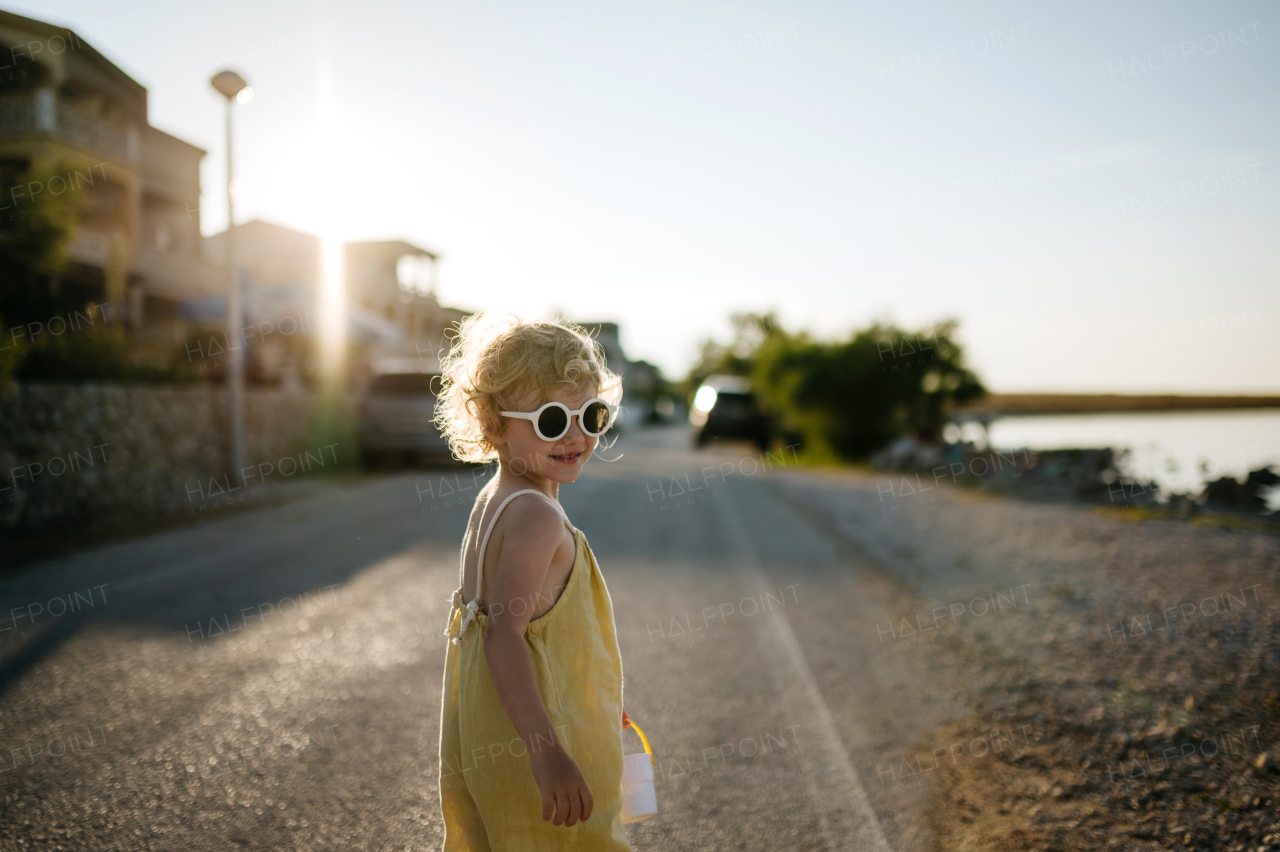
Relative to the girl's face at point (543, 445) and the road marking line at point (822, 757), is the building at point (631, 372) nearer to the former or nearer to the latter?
the road marking line at point (822, 757)

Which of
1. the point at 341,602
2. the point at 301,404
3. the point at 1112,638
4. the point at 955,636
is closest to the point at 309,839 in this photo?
the point at 341,602

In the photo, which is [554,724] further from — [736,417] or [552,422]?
[736,417]

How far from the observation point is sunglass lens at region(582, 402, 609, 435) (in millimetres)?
1647

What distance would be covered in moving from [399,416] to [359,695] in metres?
11.0

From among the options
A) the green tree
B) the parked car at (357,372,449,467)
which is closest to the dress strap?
the parked car at (357,372,449,467)

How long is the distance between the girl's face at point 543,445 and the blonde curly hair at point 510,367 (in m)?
0.02

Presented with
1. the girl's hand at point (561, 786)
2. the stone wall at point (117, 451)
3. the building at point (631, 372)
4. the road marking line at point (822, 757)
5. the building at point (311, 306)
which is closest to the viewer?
the girl's hand at point (561, 786)

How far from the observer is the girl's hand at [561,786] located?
141cm

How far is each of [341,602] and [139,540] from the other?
365 cm

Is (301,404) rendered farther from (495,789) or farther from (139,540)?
(495,789)

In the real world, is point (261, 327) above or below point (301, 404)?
above

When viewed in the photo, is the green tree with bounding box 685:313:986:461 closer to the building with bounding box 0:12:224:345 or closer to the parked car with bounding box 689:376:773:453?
the parked car with bounding box 689:376:773:453

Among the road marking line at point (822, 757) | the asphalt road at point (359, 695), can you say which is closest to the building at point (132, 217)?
the asphalt road at point (359, 695)

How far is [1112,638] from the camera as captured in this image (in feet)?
15.1
